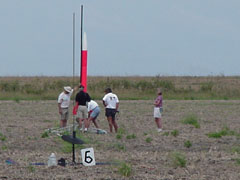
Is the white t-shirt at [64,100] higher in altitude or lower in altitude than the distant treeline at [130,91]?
higher

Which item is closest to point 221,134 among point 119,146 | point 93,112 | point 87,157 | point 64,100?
point 93,112

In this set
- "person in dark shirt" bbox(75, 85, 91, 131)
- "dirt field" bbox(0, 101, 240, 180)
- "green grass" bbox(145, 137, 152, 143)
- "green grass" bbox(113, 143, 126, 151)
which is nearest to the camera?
"dirt field" bbox(0, 101, 240, 180)

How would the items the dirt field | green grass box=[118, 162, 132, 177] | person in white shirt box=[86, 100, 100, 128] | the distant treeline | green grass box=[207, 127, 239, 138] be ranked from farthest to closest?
the distant treeline → person in white shirt box=[86, 100, 100, 128] → green grass box=[207, 127, 239, 138] → the dirt field → green grass box=[118, 162, 132, 177]

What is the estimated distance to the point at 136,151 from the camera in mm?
13570

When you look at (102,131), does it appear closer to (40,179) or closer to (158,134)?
(158,134)

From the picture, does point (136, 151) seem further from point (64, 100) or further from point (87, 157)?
point (64, 100)

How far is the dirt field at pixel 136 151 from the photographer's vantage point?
33.8 ft

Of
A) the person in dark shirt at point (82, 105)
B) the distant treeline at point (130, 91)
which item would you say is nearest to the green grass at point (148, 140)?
the person in dark shirt at point (82, 105)

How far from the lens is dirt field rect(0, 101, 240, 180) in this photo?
10312 millimetres

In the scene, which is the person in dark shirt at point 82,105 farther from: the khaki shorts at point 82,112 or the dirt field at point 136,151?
the dirt field at point 136,151

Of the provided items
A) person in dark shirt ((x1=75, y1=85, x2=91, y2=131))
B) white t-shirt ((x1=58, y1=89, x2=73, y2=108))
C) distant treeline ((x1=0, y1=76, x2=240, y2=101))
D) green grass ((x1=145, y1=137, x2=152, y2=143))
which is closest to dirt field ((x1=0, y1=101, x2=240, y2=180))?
green grass ((x1=145, y1=137, x2=152, y2=143))

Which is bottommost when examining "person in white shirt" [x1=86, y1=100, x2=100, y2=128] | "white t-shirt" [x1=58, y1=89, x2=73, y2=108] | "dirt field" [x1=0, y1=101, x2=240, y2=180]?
"dirt field" [x1=0, y1=101, x2=240, y2=180]

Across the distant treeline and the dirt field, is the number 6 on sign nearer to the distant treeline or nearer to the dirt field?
the dirt field

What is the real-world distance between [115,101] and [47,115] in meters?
7.65
